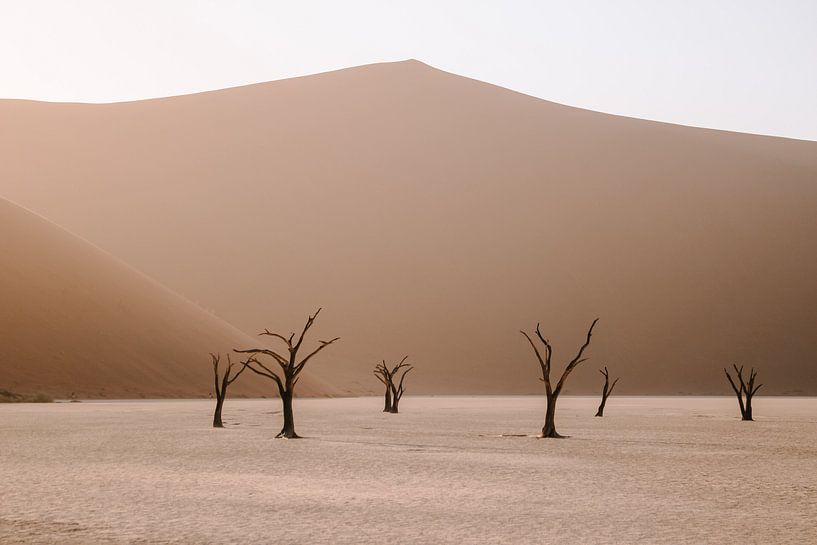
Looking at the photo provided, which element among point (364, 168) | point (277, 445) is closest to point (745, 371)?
point (364, 168)

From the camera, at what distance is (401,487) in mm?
11867

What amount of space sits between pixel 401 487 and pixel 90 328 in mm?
39056

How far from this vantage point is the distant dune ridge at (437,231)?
221 feet

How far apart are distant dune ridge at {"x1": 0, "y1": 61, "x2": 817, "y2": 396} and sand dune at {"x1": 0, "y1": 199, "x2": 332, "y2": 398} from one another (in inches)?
10.2

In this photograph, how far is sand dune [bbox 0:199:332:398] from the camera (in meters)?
44.4

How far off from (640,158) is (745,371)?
2959cm

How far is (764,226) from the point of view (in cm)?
8156

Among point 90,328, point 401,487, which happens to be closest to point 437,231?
point 90,328

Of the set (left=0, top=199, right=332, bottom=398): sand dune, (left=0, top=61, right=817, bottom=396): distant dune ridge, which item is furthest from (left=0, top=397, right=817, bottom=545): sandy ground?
(left=0, top=61, right=817, bottom=396): distant dune ridge

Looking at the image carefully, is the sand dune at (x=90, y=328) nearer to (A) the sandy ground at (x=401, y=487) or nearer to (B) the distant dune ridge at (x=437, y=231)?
(B) the distant dune ridge at (x=437, y=231)

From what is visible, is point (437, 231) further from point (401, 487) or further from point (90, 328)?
point (401, 487)

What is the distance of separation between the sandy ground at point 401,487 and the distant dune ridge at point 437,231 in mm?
29863

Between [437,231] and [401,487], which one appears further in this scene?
[437,231]

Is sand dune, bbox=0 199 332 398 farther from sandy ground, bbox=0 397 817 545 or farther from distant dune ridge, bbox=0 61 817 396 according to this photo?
sandy ground, bbox=0 397 817 545
